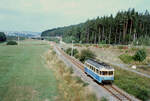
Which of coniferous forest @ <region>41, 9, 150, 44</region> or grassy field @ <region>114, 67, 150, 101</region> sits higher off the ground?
coniferous forest @ <region>41, 9, 150, 44</region>

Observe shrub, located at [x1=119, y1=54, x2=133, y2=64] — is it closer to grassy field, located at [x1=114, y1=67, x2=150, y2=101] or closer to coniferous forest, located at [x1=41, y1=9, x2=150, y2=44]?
grassy field, located at [x1=114, y1=67, x2=150, y2=101]

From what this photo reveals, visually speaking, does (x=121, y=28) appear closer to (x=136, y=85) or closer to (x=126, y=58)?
(x=126, y=58)

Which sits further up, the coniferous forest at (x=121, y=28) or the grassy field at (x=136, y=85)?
the coniferous forest at (x=121, y=28)

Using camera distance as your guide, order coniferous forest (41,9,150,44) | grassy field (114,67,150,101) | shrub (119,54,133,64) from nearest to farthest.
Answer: grassy field (114,67,150,101) < shrub (119,54,133,64) < coniferous forest (41,9,150,44)

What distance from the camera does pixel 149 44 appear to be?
202 feet

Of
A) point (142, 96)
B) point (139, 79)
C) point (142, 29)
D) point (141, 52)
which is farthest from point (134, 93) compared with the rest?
point (142, 29)

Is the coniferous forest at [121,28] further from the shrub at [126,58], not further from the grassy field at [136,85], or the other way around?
the grassy field at [136,85]

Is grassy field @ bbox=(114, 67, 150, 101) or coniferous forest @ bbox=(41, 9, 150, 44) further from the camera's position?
coniferous forest @ bbox=(41, 9, 150, 44)

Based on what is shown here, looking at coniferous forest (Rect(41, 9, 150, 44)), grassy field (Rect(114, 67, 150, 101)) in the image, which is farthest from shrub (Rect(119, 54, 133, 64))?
coniferous forest (Rect(41, 9, 150, 44))

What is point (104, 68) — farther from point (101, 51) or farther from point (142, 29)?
point (142, 29)

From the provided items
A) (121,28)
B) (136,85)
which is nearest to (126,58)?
(136,85)

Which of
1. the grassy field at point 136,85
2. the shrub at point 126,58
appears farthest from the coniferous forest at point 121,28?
the grassy field at point 136,85

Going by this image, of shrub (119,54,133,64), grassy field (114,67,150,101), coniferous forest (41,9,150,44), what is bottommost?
grassy field (114,67,150,101)

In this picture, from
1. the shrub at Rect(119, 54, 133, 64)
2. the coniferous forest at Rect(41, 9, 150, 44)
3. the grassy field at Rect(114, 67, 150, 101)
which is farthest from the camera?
the coniferous forest at Rect(41, 9, 150, 44)
